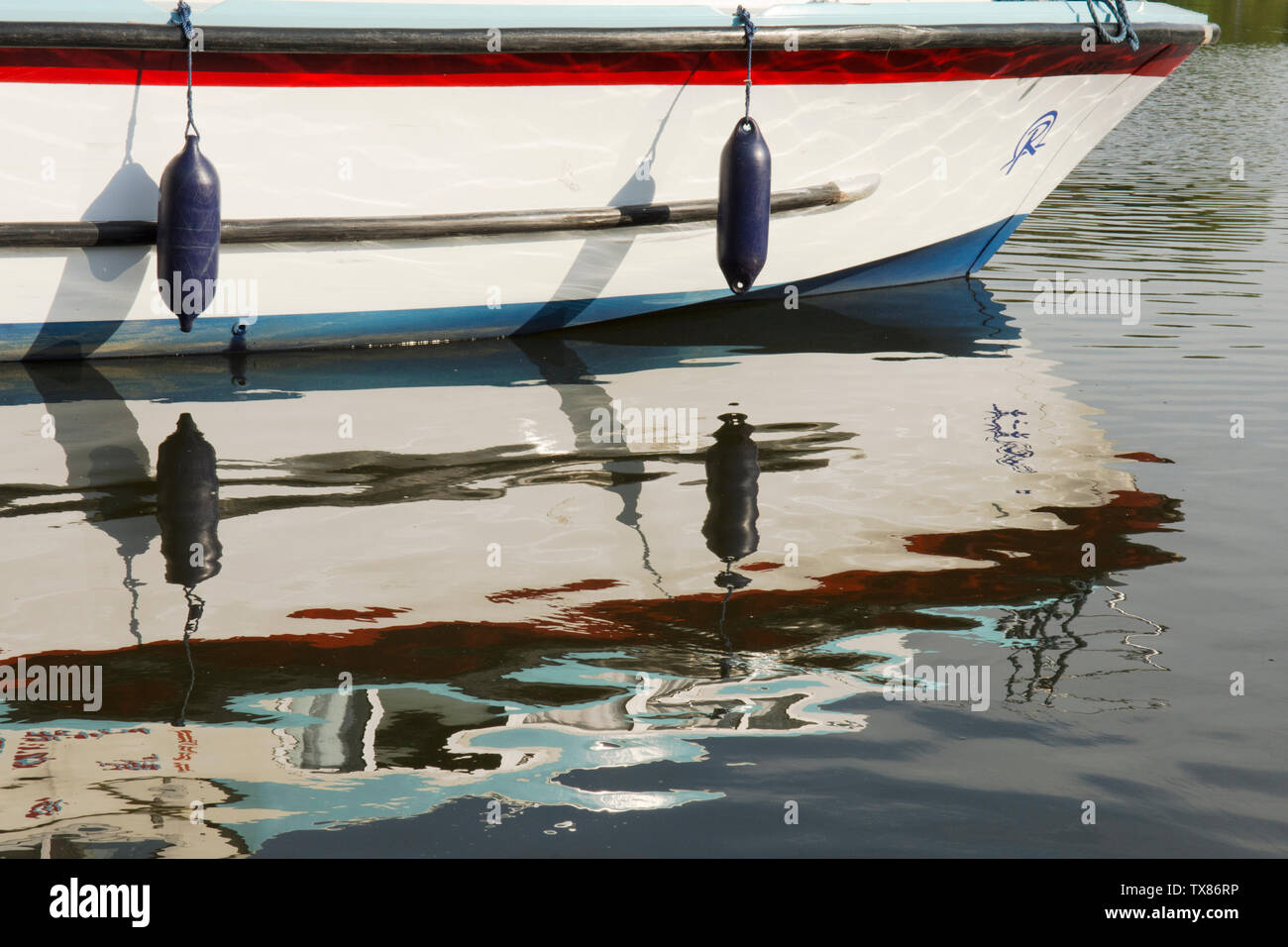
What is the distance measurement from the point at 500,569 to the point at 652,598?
0.46 meters

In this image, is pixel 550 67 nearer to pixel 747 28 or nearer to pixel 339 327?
pixel 747 28

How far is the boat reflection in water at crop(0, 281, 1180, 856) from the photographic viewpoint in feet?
8.69

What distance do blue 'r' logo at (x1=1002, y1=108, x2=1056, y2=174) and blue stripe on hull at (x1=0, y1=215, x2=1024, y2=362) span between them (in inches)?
22.7

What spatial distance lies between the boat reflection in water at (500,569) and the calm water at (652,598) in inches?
0.5

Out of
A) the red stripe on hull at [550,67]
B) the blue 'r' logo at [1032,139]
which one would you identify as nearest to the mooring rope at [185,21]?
the red stripe on hull at [550,67]

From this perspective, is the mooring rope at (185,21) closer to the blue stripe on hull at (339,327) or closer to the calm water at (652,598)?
the blue stripe on hull at (339,327)

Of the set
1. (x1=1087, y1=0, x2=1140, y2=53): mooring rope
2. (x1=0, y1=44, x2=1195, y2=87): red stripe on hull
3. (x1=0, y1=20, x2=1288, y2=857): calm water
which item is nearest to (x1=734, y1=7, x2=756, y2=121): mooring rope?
(x1=0, y1=44, x2=1195, y2=87): red stripe on hull

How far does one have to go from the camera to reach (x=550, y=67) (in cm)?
539

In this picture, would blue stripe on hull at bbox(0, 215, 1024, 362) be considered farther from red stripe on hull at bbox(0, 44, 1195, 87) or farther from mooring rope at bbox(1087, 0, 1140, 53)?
mooring rope at bbox(1087, 0, 1140, 53)

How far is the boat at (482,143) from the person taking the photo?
4.99 metres

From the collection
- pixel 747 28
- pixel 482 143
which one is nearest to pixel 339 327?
pixel 482 143
